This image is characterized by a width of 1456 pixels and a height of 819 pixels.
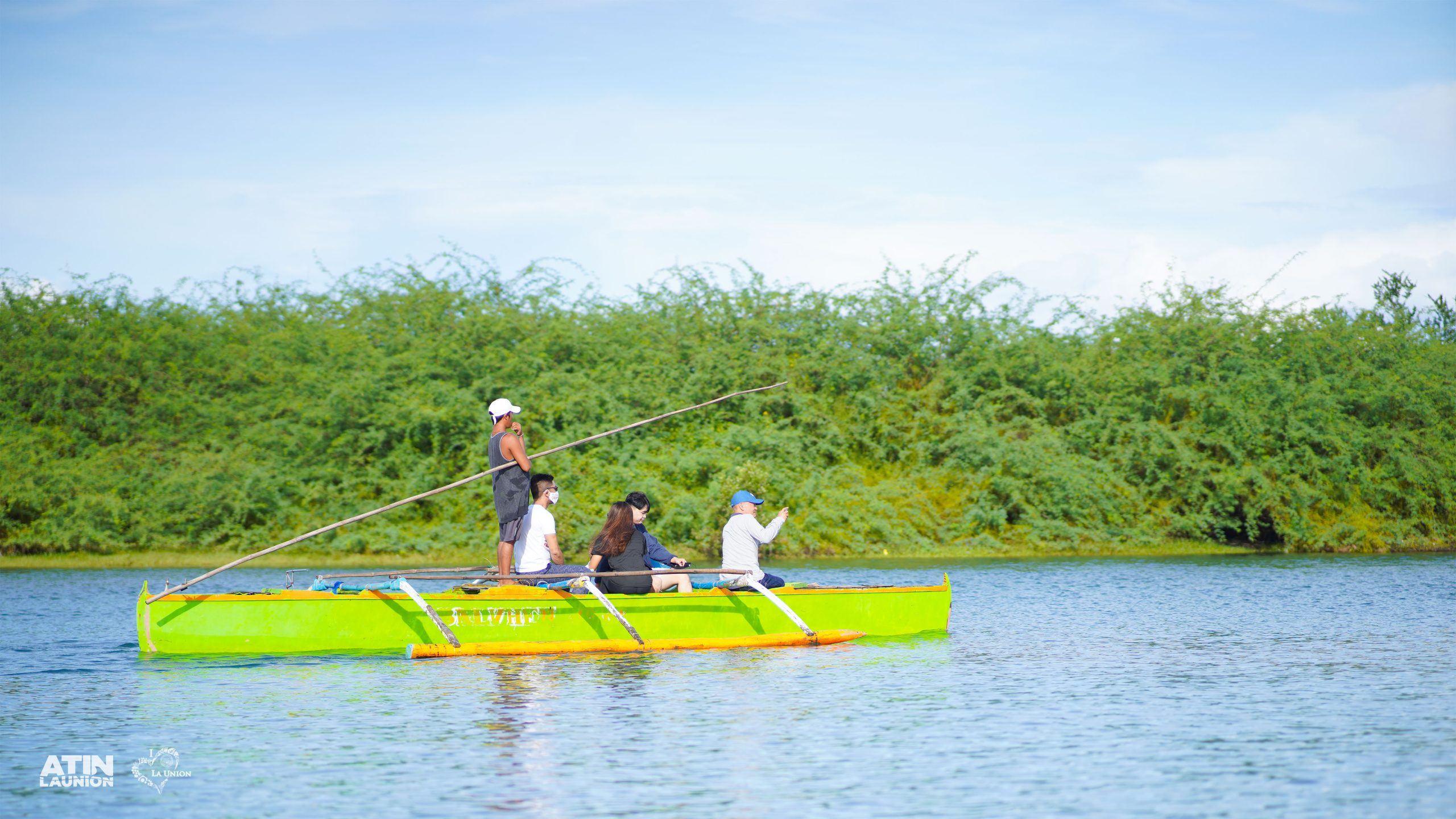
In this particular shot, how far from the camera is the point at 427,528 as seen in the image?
32750 millimetres

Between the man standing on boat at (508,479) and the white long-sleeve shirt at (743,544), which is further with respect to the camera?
the white long-sleeve shirt at (743,544)

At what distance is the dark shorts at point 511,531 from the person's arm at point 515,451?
641 millimetres

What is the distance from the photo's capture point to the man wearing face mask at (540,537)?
14.9m

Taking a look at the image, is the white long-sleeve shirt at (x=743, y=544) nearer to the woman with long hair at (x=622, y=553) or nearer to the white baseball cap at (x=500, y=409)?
the woman with long hair at (x=622, y=553)

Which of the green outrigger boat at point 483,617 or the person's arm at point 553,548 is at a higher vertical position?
the person's arm at point 553,548

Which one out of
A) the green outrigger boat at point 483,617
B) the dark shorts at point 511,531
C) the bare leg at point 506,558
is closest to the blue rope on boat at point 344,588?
the green outrigger boat at point 483,617

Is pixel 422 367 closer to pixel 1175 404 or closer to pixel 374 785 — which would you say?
pixel 1175 404

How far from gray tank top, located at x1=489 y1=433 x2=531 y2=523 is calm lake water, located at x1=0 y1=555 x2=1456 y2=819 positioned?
1560mm

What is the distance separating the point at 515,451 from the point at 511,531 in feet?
3.35

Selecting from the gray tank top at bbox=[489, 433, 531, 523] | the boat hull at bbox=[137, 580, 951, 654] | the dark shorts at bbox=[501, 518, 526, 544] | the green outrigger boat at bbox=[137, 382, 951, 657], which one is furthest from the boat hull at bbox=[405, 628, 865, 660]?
the gray tank top at bbox=[489, 433, 531, 523]

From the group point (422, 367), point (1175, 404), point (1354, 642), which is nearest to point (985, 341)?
point (1175, 404)

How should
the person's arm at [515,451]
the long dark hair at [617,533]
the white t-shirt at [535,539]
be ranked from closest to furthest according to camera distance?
the person's arm at [515,451] → the long dark hair at [617,533] → the white t-shirt at [535,539]

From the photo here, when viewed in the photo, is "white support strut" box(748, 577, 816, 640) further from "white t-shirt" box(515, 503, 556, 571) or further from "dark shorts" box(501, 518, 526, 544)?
"dark shorts" box(501, 518, 526, 544)

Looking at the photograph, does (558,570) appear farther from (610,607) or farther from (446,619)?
(446,619)
